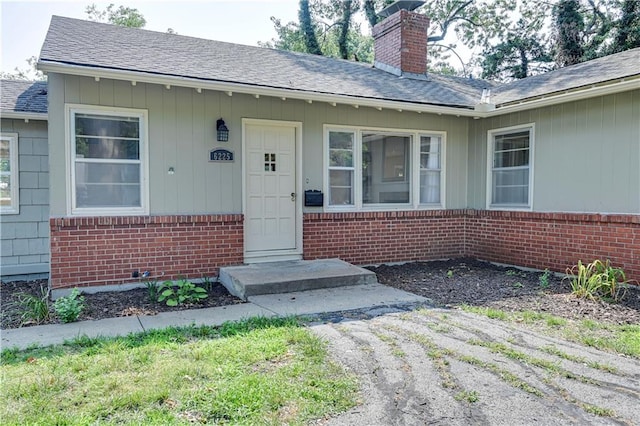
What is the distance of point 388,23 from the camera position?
399 inches

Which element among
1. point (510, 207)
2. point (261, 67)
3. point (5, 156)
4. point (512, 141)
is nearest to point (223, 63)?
point (261, 67)

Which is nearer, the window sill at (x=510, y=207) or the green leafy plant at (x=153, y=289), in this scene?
the green leafy plant at (x=153, y=289)

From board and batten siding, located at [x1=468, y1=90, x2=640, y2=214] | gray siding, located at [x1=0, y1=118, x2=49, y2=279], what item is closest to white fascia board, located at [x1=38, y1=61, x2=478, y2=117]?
board and batten siding, located at [x1=468, y1=90, x2=640, y2=214]

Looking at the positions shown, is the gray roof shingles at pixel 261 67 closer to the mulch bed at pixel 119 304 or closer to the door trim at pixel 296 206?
the door trim at pixel 296 206

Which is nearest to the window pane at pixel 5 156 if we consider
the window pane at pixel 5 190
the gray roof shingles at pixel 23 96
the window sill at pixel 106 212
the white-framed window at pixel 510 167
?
the window pane at pixel 5 190

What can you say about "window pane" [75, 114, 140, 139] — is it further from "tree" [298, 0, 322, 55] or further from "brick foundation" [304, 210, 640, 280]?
"tree" [298, 0, 322, 55]

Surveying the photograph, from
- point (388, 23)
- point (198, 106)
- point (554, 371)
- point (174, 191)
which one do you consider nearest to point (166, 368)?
point (554, 371)

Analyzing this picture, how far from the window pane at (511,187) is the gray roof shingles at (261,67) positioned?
4.37 feet

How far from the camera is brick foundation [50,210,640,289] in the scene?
18.5 ft

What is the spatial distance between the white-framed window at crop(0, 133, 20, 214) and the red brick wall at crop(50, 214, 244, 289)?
2463 millimetres

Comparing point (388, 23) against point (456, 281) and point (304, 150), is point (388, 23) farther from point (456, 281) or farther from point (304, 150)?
point (456, 281)

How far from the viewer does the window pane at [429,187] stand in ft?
26.7

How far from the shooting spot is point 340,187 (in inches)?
292

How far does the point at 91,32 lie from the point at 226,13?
4571mm
